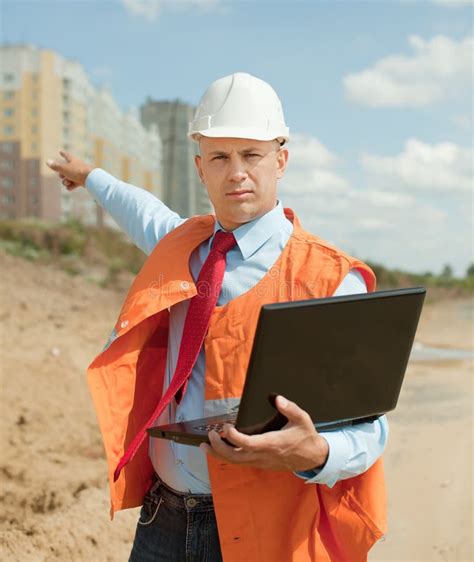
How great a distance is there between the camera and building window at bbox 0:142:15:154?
3934 centimetres

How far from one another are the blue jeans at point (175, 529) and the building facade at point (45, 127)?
111 feet

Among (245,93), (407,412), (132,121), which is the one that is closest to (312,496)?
(245,93)

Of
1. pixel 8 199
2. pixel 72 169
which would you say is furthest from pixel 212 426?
pixel 8 199

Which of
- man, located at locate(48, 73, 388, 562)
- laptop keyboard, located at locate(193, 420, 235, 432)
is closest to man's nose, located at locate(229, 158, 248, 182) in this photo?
man, located at locate(48, 73, 388, 562)

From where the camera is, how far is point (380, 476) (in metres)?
2.29

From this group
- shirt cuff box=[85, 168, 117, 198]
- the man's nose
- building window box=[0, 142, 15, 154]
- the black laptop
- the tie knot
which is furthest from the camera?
building window box=[0, 142, 15, 154]

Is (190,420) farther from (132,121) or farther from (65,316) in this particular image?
(132,121)

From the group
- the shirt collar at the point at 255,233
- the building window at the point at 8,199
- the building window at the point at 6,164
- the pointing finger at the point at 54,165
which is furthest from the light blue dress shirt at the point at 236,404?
the building window at the point at 8,199

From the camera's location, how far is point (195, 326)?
7.61ft

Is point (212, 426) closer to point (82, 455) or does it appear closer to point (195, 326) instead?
point (195, 326)

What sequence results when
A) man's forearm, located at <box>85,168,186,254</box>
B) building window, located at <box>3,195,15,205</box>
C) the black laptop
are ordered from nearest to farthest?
the black laptop, man's forearm, located at <box>85,168,186,254</box>, building window, located at <box>3,195,15,205</box>

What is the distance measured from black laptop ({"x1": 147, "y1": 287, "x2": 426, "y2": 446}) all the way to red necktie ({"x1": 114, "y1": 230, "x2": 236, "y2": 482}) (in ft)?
0.57

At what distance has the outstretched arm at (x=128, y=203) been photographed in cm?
296

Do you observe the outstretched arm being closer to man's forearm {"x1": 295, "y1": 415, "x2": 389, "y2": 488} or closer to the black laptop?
the black laptop
